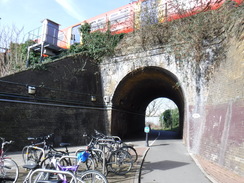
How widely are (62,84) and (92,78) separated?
2.46 metres

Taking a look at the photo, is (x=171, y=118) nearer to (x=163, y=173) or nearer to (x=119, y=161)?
(x=163, y=173)

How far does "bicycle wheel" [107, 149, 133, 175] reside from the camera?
19.0 ft

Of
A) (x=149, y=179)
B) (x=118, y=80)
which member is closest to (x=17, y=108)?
(x=118, y=80)

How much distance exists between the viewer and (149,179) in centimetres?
516

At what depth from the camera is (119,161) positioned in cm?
593

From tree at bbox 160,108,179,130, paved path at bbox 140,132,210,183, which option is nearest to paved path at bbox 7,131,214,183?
paved path at bbox 140,132,210,183

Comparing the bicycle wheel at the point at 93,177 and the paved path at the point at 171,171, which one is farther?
the paved path at the point at 171,171

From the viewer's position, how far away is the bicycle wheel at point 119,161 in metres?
5.79

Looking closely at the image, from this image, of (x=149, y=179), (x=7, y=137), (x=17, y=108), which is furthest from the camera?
(x=17, y=108)

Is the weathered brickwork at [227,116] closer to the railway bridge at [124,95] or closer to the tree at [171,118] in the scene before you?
the railway bridge at [124,95]

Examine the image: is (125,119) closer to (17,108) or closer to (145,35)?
(145,35)

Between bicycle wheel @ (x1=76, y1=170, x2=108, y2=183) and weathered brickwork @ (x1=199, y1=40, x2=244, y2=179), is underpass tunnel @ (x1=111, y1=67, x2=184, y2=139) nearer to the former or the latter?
weathered brickwork @ (x1=199, y1=40, x2=244, y2=179)

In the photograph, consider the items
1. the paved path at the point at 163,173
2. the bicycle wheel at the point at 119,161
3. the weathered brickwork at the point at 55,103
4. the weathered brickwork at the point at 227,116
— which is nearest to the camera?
the paved path at the point at 163,173

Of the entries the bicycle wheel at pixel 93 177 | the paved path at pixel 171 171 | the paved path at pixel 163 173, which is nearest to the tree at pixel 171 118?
the paved path at pixel 171 171
